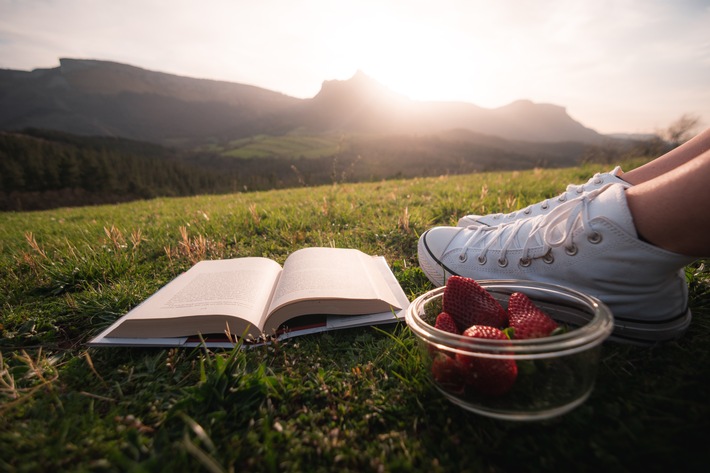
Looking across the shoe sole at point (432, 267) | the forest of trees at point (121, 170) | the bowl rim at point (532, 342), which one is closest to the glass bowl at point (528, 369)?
the bowl rim at point (532, 342)

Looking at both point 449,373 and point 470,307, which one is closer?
point 449,373

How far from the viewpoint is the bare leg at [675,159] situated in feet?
6.18

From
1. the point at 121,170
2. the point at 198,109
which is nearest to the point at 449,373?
the point at 121,170

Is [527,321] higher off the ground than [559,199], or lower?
lower

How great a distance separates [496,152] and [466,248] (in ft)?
271

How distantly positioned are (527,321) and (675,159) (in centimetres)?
179

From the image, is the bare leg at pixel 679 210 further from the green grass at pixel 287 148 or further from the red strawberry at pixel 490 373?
the green grass at pixel 287 148

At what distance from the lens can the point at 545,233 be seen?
170 cm

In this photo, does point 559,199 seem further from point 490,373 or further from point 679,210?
point 490,373

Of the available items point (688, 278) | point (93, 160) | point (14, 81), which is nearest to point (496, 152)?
point (93, 160)

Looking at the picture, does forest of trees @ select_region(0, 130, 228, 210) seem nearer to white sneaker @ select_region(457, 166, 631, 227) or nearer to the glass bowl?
white sneaker @ select_region(457, 166, 631, 227)

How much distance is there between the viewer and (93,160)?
149 ft

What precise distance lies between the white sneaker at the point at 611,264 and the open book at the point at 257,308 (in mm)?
790

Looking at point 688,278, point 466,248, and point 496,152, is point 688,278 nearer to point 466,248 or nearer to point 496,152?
point 466,248
